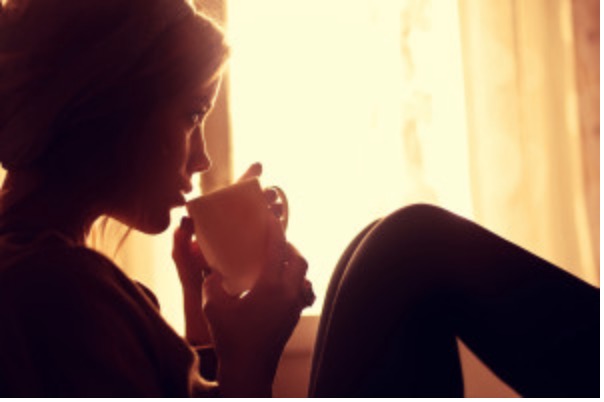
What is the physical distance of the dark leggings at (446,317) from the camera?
643 millimetres

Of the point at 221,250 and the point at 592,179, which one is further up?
the point at 221,250

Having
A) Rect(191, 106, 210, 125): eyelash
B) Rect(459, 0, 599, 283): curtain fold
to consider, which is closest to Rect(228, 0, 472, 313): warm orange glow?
Rect(459, 0, 599, 283): curtain fold

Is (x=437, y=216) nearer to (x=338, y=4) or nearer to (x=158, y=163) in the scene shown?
(x=158, y=163)

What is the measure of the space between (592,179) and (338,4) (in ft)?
2.53

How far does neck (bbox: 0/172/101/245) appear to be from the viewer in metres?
0.67

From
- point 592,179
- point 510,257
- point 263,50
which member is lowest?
point 592,179

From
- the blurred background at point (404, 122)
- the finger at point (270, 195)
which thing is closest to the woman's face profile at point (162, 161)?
the finger at point (270, 195)

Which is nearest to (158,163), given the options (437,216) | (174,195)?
(174,195)

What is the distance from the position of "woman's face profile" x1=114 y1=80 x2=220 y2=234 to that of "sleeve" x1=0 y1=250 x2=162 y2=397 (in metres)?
0.16

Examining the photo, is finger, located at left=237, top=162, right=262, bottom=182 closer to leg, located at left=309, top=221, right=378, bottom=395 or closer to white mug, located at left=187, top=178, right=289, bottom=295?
white mug, located at left=187, top=178, right=289, bottom=295

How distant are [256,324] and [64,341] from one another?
0.75ft

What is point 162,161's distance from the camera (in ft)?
2.37

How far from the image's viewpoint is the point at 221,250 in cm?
69

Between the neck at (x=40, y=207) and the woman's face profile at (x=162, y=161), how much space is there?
0.17ft
